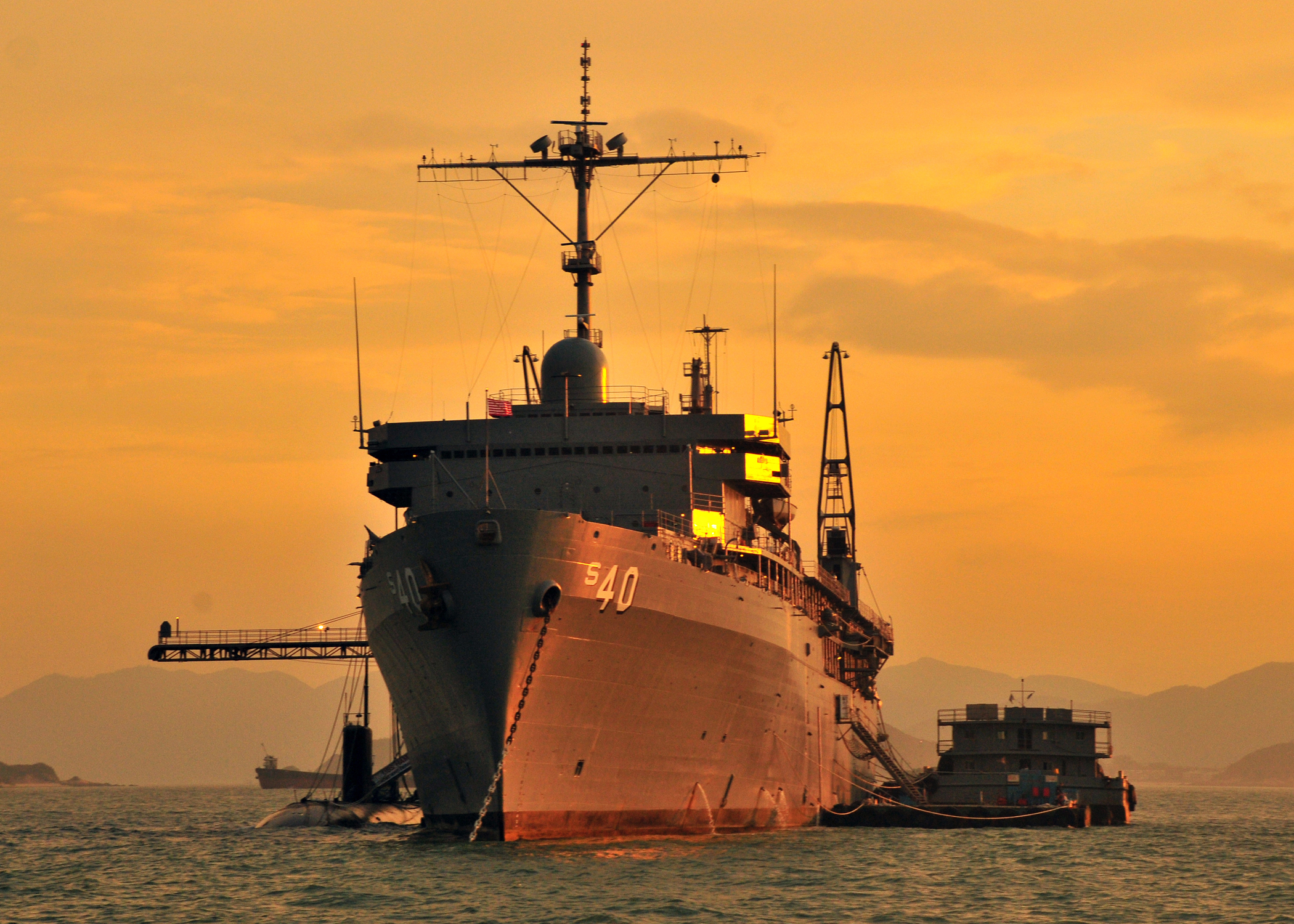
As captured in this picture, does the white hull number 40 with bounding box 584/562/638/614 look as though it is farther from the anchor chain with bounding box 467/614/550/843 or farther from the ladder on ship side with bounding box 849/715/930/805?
the ladder on ship side with bounding box 849/715/930/805

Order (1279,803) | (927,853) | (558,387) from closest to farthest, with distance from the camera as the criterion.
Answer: (927,853)
(558,387)
(1279,803)

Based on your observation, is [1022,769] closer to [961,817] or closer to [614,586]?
[961,817]

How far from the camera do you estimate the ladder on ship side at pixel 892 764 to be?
5581 centimetres

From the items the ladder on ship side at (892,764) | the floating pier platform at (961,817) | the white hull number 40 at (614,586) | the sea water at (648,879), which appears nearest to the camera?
the sea water at (648,879)

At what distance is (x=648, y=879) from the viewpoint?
Result: 1201 inches

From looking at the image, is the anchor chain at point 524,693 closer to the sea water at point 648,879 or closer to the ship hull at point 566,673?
the ship hull at point 566,673

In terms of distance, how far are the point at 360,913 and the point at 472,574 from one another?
8214 mm

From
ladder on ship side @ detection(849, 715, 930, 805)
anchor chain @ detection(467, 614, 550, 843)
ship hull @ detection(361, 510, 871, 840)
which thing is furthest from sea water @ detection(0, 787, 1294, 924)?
ladder on ship side @ detection(849, 715, 930, 805)

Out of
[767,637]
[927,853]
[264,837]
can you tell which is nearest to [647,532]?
[767,637]

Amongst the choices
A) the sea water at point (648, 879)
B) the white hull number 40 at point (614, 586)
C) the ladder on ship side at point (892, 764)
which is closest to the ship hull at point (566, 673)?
the white hull number 40 at point (614, 586)

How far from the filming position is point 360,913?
2738cm

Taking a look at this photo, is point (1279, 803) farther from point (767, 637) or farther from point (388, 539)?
point (388, 539)

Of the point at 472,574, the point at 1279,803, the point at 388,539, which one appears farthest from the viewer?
the point at 1279,803

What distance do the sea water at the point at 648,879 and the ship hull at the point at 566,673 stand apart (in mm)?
1139
